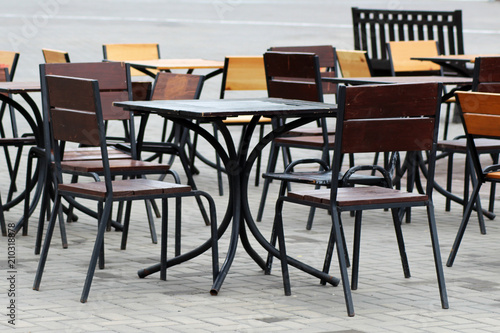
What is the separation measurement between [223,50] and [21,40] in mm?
5189

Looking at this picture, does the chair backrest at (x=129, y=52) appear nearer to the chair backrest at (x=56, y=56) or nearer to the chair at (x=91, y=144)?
the chair backrest at (x=56, y=56)

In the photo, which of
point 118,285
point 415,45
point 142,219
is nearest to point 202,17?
point 415,45

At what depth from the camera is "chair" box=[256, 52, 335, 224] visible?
7.59m

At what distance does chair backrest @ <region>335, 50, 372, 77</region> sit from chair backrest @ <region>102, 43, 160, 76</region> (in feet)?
7.63

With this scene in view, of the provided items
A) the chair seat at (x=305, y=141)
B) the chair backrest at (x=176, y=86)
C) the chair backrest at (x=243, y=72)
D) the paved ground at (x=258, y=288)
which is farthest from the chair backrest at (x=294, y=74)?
the chair backrest at (x=243, y=72)

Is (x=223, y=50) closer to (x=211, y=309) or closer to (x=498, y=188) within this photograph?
(x=498, y=188)

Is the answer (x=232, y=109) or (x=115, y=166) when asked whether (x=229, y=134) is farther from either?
(x=115, y=166)

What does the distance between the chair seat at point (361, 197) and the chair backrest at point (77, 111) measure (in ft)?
3.29

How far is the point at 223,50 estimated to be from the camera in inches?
906

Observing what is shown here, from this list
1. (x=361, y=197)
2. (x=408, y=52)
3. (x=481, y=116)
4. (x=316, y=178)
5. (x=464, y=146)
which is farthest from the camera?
(x=408, y=52)

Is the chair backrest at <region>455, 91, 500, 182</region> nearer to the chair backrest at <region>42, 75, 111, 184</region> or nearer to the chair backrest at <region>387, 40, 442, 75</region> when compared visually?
the chair backrest at <region>42, 75, 111, 184</region>

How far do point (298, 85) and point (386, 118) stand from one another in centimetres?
268

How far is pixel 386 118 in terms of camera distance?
5070mm

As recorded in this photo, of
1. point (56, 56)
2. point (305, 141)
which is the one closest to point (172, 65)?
point (56, 56)
